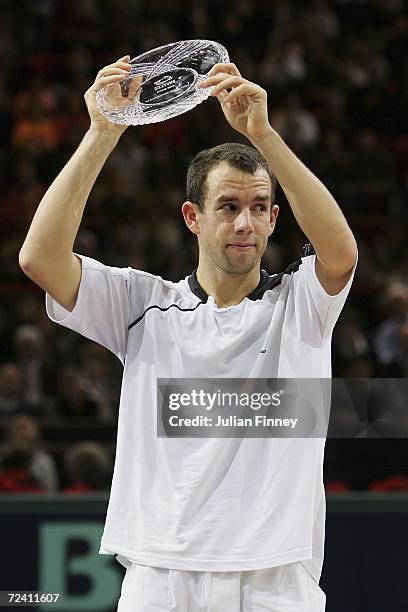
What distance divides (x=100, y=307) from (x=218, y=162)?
0.48m

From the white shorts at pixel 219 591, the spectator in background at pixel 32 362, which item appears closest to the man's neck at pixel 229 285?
the white shorts at pixel 219 591

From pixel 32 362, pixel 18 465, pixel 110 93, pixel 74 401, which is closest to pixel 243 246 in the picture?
pixel 110 93

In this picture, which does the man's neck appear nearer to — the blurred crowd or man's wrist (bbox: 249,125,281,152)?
man's wrist (bbox: 249,125,281,152)

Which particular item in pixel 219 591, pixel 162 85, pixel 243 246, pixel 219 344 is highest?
pixel 162 85

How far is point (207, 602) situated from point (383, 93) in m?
8.10

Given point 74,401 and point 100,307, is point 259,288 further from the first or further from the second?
point 74,401

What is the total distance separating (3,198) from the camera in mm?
8648

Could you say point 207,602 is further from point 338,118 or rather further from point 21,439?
point 338,118

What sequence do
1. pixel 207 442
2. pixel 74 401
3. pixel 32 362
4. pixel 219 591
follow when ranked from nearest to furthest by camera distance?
pixel 219 591 → pixel 207 442 → pixel 74 401 → pixel 32 362

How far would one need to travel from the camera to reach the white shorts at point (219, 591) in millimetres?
2570

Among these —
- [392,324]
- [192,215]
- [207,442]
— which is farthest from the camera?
[392,324]

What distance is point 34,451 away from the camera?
5922 millimetres

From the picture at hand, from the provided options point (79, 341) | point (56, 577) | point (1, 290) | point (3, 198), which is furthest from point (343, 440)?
point (3, 198)

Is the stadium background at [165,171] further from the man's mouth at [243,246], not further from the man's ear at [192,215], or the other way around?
the man's mouth at [243,246]
